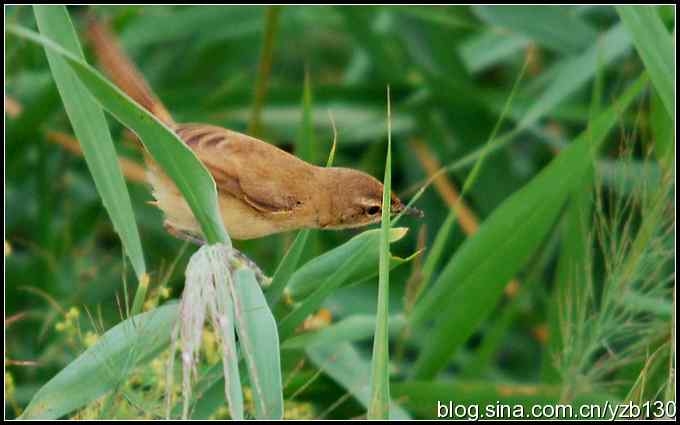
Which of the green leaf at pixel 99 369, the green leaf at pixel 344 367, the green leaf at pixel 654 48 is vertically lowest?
the green leaf at pixel 344 367

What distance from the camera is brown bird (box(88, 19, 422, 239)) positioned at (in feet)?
6.28

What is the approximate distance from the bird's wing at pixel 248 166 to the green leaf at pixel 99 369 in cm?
34

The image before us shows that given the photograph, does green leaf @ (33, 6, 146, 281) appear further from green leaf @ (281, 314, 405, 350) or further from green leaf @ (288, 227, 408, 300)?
green leaf @ (281, 314, 405, 350)

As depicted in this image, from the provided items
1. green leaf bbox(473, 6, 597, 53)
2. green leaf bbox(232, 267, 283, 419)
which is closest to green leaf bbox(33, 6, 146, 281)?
green leaf bbox(232, 267, 283, 419)

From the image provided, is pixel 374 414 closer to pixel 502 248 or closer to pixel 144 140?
pixel 144 140

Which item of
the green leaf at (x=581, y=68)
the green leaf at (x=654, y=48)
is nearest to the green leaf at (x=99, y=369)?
the green leaf at (x=654, y=48)

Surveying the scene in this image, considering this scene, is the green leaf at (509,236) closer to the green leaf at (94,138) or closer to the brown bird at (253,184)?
the brown bird at (253,184)

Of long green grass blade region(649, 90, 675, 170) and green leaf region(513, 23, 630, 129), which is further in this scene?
green leaf region(513, 23, 630, 129)

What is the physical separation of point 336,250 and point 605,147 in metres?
2.39

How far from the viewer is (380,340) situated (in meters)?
1.54

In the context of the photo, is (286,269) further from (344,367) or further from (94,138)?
(344,367)

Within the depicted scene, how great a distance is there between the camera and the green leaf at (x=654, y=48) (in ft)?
6.79

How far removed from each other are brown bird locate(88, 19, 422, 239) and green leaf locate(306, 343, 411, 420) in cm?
45

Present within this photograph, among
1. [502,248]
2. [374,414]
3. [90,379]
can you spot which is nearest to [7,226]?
[502,248]
